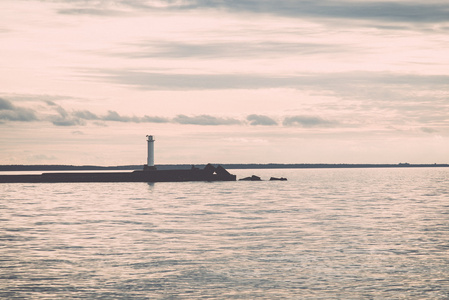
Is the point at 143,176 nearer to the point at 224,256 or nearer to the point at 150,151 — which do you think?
the point at 150,151

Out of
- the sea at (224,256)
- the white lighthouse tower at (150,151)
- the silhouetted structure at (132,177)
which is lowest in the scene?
the sea at (224,256)

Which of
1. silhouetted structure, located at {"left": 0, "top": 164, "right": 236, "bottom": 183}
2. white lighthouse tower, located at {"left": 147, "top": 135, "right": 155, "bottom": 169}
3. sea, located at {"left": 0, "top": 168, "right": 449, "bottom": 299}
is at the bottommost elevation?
sea, located at {"left": 0, "top": 168, "right": 449, "bottom": 299}

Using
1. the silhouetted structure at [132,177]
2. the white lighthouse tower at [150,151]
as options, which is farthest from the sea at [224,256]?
the silhouetted structure at [132,177]

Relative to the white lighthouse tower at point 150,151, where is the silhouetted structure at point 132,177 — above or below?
below

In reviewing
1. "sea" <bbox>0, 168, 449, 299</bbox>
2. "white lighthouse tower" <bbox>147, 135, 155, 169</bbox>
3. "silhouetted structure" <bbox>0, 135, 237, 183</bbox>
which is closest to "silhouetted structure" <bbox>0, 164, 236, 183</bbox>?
"silhouetted structure" <bbox>0, 135, 237, 183</bbox>

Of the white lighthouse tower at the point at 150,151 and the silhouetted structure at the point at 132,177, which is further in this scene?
the silhouetted structure at the point at 132,177

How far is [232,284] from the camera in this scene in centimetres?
1933

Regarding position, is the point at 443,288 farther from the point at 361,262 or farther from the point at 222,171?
the point at 222,171

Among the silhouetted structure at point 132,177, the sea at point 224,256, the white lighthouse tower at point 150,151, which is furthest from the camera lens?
the silhouetted structure at point 132,177

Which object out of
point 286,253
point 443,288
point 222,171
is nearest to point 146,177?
point 222,171

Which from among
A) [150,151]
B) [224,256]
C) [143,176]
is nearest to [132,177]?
[143,176]

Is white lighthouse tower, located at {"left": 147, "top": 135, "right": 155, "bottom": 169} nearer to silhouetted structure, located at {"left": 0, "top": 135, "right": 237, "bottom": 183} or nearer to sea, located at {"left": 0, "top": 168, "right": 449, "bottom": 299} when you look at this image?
silhouetted structure, located at {"left": 0, "top": 135, "right": 237, "bottom": 183}

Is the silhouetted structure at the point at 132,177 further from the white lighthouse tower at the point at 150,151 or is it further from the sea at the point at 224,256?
the sea at the point at 224,256

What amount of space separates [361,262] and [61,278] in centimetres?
1193
